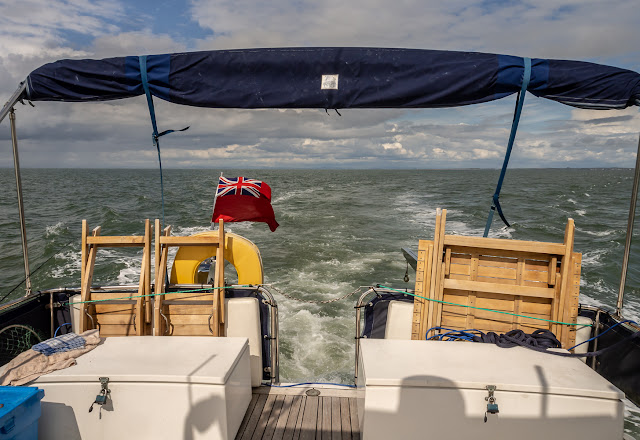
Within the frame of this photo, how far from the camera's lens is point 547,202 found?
3394 centimetres

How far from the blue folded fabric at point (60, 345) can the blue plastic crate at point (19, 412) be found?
488 mm

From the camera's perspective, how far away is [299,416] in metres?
3.51

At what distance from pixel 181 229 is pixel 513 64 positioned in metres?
18.5

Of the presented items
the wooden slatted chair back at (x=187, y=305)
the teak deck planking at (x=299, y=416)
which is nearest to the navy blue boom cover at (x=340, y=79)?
the wooden slatted chair back at (x=187, y=305)

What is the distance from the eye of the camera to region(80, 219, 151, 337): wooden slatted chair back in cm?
389

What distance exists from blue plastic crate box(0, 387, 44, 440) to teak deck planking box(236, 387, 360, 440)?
1441 mm

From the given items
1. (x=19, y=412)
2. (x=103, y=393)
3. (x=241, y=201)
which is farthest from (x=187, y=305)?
(x=241, y=201)

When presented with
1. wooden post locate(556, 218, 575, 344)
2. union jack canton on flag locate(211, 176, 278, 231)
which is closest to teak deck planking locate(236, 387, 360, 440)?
wooden post locate(556, 218, 575, 344)

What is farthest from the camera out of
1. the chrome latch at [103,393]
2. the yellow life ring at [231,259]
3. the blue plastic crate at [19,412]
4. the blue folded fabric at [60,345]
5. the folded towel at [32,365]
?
the yellow life ring at [231,259]

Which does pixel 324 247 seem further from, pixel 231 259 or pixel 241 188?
pixel 231 259

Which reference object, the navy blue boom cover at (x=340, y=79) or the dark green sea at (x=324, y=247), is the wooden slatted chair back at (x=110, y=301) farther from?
the dark green sea at (x=324, y=247)

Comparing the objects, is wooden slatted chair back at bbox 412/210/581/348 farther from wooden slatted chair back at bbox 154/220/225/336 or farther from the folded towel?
the folded towel

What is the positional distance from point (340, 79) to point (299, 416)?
2.86 meters

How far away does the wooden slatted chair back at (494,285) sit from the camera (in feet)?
11.4
